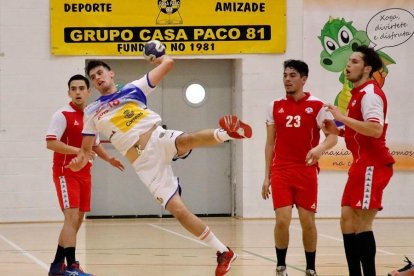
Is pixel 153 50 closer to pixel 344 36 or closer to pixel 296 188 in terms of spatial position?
pixel 296 188

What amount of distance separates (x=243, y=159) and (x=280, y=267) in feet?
25.6

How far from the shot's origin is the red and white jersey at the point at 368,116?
6.87 metres

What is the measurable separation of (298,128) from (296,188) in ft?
1.91

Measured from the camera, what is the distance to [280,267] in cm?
818

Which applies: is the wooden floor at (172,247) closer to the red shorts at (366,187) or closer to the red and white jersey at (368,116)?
the red shorts at (366,187)

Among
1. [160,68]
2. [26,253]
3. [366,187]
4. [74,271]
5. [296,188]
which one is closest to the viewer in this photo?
[366,187]

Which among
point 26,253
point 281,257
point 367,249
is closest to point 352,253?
point 367,249

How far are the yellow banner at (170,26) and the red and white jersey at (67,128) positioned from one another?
22.8 feet

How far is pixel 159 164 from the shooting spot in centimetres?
774

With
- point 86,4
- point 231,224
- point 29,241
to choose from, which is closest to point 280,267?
point 29,241

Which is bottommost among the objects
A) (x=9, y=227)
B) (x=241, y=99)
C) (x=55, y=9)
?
(x=9, y=227)

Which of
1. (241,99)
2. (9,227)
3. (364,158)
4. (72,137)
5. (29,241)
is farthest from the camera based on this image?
(241,99)

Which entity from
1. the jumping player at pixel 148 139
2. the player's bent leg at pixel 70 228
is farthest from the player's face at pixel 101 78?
the player's bent leg at pixel 70 228

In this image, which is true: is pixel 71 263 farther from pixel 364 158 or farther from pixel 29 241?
pixel 29 241
